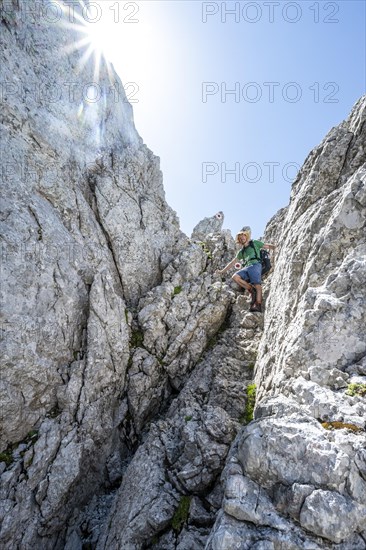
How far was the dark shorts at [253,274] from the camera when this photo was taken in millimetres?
17375

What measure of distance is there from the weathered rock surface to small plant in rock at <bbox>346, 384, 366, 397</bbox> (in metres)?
0.04

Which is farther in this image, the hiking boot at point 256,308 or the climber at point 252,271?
the hiking boot at point 256,308

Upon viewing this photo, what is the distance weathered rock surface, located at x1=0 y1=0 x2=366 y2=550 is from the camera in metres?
7.02

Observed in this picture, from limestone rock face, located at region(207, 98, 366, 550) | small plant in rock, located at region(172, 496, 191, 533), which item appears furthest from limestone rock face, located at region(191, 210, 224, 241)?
small plant in rock, located at region(172, 496, 191, 533)

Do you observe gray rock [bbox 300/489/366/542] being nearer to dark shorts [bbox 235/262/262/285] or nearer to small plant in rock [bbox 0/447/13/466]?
small plant in rock [bbox 0/447/13/466]

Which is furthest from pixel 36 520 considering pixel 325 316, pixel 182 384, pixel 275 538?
pixel 325 316

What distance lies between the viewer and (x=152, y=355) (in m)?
16.2

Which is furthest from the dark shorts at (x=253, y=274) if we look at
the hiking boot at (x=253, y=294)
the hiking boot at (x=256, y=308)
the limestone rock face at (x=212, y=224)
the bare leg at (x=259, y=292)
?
the limestone rock face at (x=212, y=224)

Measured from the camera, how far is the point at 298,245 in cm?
1334

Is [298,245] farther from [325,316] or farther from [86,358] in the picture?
[86,358]

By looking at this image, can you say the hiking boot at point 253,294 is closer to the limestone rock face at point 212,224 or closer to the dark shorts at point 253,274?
the dark shorts at point 253,274

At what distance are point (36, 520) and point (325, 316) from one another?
44.2 ft

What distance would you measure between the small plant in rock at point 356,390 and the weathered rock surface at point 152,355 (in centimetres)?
4

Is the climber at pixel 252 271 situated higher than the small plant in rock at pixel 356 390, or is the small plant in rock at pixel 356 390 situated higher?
the climber at pixel 252 271
